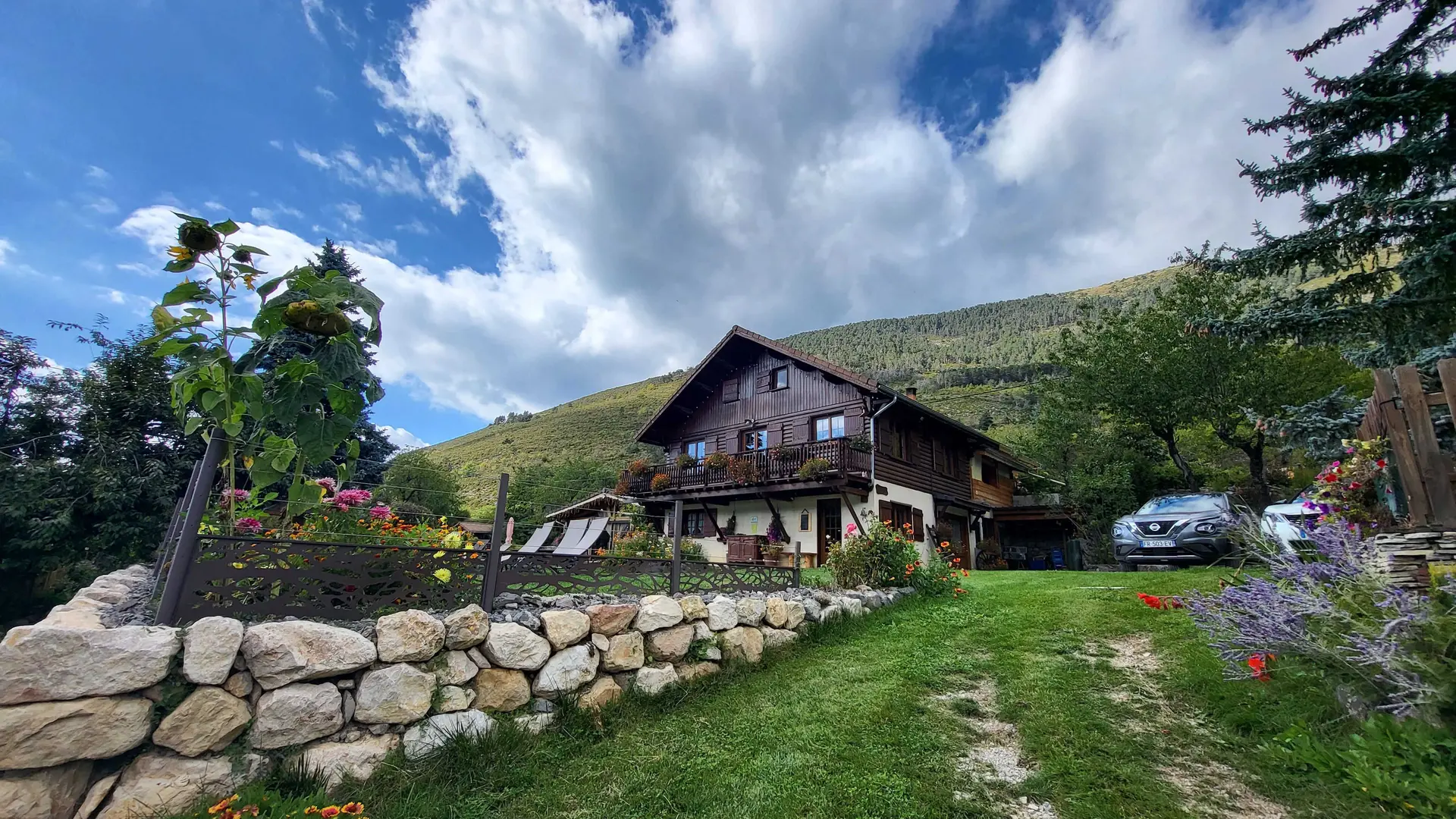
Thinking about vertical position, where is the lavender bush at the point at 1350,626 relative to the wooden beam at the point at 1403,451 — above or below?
below

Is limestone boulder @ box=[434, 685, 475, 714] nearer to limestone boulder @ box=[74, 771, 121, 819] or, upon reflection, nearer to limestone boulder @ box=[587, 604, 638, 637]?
limestone boulder @ box=[587, 604, 638, 637]

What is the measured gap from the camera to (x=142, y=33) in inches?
201

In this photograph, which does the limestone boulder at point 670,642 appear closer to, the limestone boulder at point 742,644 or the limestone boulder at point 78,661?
the limestone boulder at point 742,644

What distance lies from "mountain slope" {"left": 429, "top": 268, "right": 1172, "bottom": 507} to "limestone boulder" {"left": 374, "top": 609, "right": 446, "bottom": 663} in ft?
68.9

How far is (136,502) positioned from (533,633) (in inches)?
484

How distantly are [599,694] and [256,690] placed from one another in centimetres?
204

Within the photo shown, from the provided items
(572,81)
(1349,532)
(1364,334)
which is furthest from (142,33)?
(1364,334)

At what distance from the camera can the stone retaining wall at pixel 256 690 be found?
233 centimetres

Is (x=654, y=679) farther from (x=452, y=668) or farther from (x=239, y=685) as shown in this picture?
(x=239, y=685)

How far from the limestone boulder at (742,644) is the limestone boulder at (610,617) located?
109 centimetres

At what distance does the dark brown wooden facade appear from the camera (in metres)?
15.6

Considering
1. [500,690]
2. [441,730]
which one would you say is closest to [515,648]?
[500,690]

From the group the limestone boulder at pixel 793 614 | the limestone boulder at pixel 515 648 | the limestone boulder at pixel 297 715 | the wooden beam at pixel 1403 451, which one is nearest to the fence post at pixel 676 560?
the limestone boulder at pixel 793 614

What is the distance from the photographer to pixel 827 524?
16.1m
